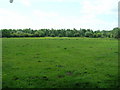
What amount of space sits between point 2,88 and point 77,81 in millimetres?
3778

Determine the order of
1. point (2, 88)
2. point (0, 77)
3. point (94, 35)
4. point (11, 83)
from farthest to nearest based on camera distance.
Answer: point (94, 35) → point (0, 77) → point (11, 83) → point (2, 88)

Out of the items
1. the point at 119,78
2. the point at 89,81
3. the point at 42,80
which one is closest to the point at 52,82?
the point at 42,80

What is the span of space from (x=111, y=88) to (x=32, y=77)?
4.41 metres

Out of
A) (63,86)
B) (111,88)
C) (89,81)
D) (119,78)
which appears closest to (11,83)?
(63,86)

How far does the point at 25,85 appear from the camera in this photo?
8.66m

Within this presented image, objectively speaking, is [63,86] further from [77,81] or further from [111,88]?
[111,88]

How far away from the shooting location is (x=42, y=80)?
31.5 ft

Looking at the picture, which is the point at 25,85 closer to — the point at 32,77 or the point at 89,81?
the point at 32,77

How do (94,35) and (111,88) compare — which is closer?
(111,88)

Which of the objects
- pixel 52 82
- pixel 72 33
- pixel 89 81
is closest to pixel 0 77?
pixel 52 82

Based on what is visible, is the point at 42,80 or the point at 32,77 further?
the point at 32,77

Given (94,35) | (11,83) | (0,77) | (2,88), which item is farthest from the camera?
(94,35)

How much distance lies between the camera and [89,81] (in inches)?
374

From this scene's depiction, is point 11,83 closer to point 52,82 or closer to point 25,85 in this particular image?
point 25,85
